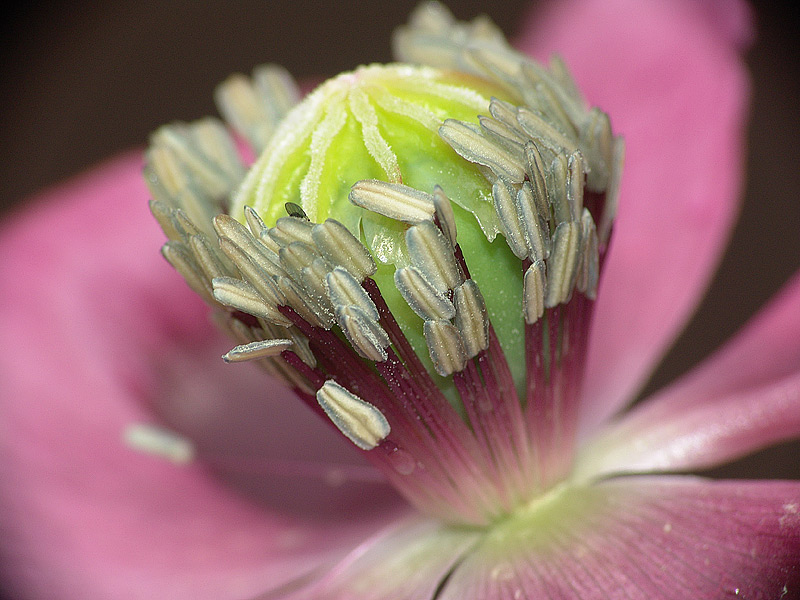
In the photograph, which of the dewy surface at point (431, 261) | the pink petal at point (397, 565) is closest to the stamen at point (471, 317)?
the dewy surface at point (431, 261)

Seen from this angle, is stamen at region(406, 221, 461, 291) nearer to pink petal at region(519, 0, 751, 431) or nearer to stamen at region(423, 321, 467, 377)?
stamen at region(423, 321, 467, 377)

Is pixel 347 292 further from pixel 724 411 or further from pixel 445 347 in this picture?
pixel 724 411

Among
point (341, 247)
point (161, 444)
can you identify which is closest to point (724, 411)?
point (341, 247)

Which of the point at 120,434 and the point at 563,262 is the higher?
the point at 120,434

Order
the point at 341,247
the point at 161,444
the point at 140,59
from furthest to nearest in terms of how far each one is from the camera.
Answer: the point at 140,59
the point at 161,444
the point at 341,247

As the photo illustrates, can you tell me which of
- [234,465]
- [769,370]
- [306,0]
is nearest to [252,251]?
[234,465]

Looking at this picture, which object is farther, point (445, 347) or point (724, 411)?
point (724, 411)
